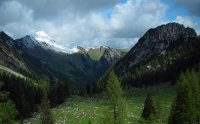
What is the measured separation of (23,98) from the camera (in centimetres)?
13200

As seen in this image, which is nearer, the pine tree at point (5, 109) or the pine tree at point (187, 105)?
the pine tree at point (5, 109)

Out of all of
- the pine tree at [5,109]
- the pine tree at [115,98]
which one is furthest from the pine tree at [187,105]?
the pine tree at [5,109]

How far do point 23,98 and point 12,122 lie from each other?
323ft

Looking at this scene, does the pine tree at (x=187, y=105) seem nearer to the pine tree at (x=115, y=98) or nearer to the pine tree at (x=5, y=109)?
the pine tree at (x=115, y=98)

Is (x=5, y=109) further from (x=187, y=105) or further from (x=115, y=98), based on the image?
(x=187, y=105)

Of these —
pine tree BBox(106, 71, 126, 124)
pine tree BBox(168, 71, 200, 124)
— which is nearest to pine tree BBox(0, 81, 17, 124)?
pine tree BBox(106, 71, 126, 124)

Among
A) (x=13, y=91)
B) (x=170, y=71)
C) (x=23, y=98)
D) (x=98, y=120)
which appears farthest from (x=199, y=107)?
(x=170, y=71)

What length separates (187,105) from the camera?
72625 mm

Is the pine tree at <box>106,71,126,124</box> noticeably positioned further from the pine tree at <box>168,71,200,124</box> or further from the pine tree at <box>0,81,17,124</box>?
the pine tree at <box>0,81,17,124</box>

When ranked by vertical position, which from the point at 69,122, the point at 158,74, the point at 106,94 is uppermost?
the point at 158,74

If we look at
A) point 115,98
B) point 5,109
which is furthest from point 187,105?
point 5,109

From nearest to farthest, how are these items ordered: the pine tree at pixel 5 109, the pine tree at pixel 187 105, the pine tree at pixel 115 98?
1. the pine tree at pixel 5 109
2. the pine tree at pixel 115 98
3. the pine tree at pixel 187 105

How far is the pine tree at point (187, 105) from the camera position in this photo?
72000 mm

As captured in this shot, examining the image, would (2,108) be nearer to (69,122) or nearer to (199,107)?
(199,107)
